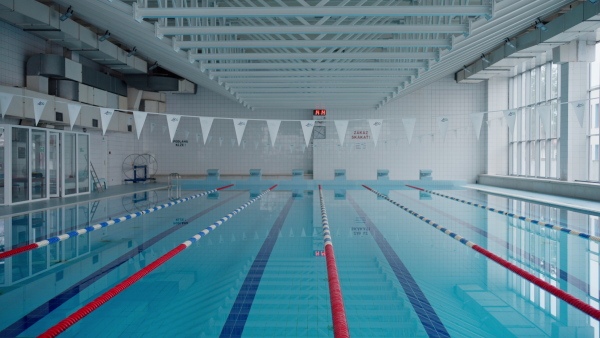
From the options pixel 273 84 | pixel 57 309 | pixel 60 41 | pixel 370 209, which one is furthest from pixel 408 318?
pixel 60 41

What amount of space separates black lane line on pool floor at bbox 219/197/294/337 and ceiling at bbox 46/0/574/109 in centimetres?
338

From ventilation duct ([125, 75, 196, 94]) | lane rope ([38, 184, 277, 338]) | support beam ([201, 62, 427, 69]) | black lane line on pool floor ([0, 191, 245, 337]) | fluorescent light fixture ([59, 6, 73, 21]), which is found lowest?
black lane line on pool floor ([0, 191, 245, 337])

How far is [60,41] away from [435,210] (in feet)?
31.1

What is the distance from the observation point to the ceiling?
22.0 ft

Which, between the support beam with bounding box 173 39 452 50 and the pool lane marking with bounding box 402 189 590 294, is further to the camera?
the support beam with bounding box 173 39 452 50

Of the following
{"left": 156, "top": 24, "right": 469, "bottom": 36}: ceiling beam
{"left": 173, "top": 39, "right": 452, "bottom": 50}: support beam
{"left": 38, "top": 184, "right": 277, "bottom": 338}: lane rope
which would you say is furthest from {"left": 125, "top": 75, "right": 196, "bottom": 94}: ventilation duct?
{"left": 38, "top": 184, "right": 277, "bottom": 338}: lane rope

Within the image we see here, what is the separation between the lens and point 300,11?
6.62 metres

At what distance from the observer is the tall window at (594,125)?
37.9 ft

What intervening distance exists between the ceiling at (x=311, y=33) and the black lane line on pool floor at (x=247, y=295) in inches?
133

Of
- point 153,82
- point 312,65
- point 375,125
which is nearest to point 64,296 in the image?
point 312,65

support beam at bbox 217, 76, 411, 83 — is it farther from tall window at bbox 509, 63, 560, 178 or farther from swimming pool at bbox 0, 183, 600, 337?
swimming pool at bbox 0, 183, 600, 337

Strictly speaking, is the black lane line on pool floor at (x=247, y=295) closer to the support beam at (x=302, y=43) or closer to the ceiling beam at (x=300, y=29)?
the ceiling beam at (x=300, y=29)

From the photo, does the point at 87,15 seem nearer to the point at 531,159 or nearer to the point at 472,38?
the point at 472,38

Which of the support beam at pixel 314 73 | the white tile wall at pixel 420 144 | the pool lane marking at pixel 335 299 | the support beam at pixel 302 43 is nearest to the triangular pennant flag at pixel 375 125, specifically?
the support beam at pixel 314 73
